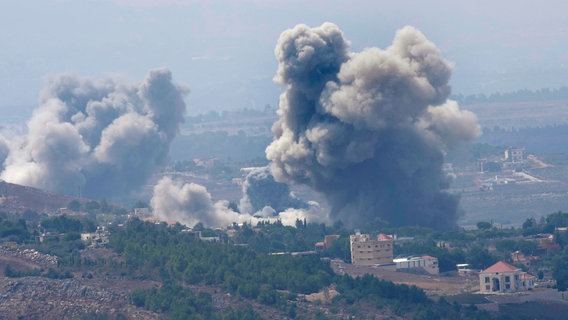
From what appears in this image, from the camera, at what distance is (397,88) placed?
423 feet

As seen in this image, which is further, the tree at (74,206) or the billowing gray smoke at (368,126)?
the tree at (74,206)

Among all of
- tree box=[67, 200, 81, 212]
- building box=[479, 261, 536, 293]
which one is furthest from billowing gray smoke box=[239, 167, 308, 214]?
building box=[479, 261, 536, 293]

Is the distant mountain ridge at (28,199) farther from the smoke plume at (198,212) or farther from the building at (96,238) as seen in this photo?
the building at (96,238)

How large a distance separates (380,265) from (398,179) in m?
14.7

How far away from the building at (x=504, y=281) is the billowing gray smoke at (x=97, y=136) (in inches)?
2372

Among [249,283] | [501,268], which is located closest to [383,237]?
[501,268]

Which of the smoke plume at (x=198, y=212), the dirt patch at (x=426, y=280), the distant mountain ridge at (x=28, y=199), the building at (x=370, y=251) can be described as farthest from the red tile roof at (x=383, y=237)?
the distant mountain ridge at (x=28, y=199)

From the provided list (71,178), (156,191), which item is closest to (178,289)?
(156,191)

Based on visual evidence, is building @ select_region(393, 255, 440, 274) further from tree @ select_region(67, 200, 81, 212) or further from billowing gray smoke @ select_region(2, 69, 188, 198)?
billowing gray smoke @ select_region(2, 69, 188, 198)

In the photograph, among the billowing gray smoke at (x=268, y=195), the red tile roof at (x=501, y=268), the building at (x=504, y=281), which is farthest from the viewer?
the billowing gray smoke at (x=268, y=195)

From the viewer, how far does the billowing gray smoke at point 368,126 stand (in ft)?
→ 420

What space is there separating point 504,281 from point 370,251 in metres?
A: 12.1

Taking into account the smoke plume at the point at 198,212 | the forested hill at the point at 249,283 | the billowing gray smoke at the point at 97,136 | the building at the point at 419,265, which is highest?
the billowing gray smoke at the point at 97,136

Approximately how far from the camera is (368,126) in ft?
419
